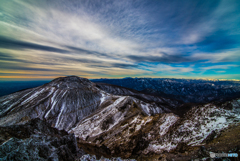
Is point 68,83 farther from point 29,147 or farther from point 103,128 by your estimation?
point 29,147

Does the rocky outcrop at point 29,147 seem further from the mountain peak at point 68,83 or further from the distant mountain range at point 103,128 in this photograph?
the mountain peak at point 68,83

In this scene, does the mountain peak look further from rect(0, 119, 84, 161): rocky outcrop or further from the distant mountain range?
rect(0, 119, 84, 161): rocky outcrop

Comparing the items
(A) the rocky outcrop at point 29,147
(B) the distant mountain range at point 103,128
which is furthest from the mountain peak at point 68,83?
(A) the rocky outcrop at point 29,147

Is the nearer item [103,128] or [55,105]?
[103,128]

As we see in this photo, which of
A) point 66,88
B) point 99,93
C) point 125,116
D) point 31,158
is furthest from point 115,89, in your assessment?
point 31,158

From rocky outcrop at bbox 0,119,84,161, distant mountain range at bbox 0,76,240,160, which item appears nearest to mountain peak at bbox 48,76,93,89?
distant mountain range at bbox 0,76,240,160

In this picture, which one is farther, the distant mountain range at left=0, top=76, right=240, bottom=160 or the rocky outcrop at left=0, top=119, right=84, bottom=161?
the distant mountain range at left=0, top=76, right=240, bottom=160

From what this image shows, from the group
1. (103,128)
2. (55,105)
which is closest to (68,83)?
(55,105)

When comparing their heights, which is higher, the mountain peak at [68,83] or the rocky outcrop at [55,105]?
the mountain peak at [68,83]

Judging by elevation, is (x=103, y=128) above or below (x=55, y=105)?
below
